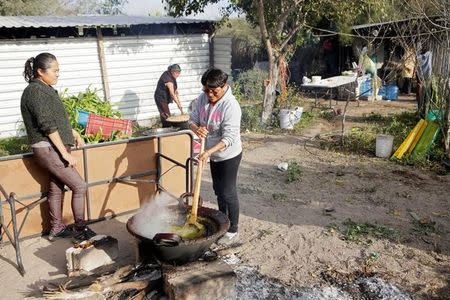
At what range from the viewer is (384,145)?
791 cm

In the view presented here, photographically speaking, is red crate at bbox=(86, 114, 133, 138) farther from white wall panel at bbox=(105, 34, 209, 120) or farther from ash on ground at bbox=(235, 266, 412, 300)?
white wall panel at bbox=(105, 34, 209, 120)

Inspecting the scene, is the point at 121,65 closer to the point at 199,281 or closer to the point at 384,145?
the point at 384,145

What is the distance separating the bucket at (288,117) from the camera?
10.2 metres

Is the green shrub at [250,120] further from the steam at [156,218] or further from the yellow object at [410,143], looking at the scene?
the steam at [156,218]

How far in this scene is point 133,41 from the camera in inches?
411

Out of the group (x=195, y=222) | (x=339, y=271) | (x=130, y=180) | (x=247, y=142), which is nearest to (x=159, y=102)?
(x=247, y=142)

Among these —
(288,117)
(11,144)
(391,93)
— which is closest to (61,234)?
(11,144)

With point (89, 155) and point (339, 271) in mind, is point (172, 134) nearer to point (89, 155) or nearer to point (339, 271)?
point (89, 155)

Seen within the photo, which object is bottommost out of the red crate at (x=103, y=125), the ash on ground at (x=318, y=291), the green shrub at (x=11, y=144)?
the ash on ground at (x=318, y=291)

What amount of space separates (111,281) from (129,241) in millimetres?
1161

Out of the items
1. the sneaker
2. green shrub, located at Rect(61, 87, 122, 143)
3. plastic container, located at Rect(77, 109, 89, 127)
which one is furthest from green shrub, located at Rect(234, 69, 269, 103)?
the sneaker

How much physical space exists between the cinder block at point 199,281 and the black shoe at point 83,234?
130cm

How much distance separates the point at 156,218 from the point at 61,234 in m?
1.27

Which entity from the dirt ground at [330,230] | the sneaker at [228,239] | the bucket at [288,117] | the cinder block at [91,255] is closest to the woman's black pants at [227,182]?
the sneaker at [228,239]
